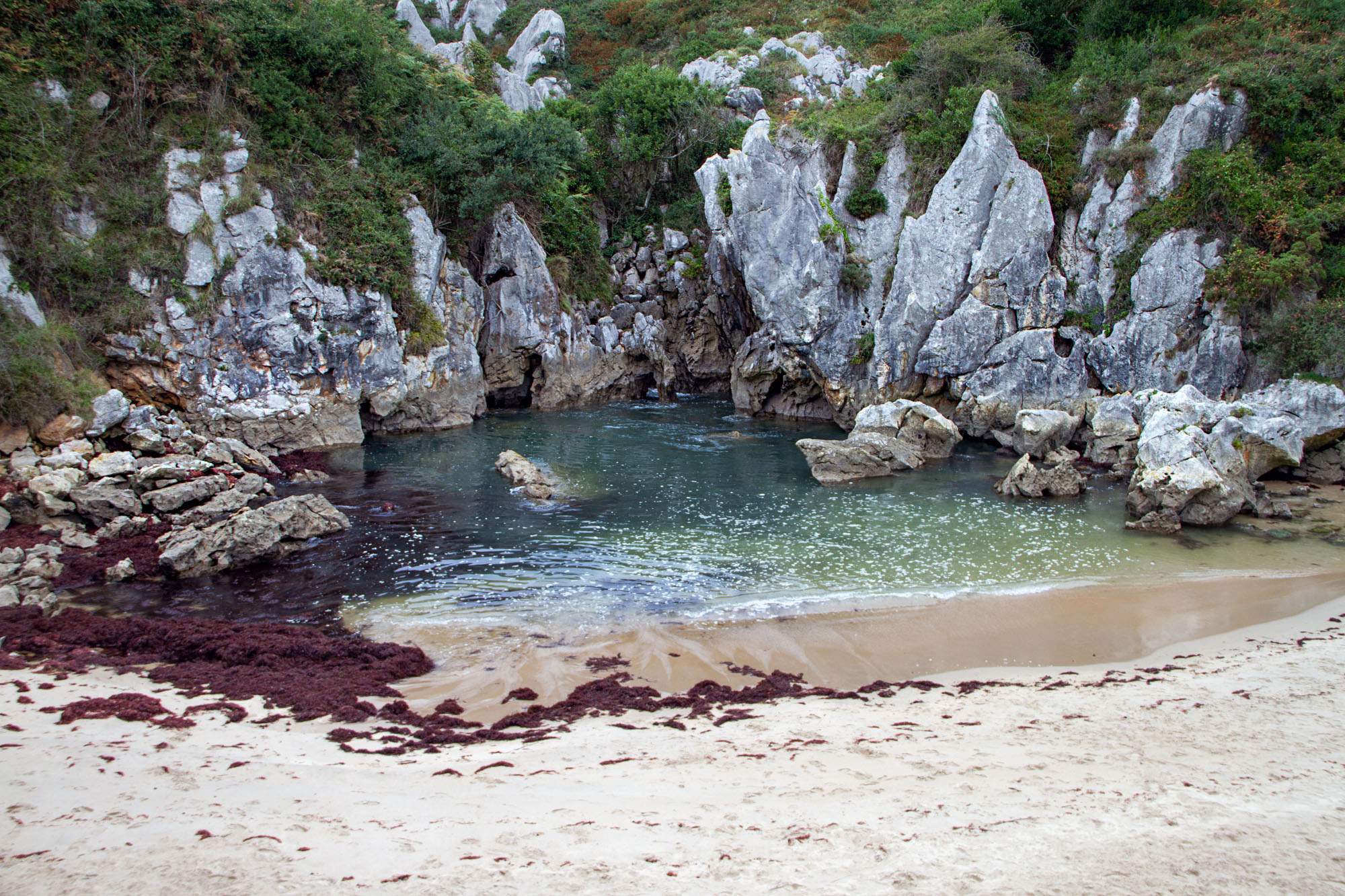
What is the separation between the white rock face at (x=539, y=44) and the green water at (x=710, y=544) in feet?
114

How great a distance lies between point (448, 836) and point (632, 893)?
134 centimetres

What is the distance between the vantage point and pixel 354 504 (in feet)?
50.2

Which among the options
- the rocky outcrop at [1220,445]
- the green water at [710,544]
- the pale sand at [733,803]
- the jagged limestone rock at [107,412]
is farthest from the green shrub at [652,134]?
the pale sand at [733,803]

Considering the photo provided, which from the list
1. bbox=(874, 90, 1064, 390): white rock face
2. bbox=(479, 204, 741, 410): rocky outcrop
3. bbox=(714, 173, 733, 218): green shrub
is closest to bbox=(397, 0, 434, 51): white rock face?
bbox=(479, 204, 741, 410): rocky outcrop

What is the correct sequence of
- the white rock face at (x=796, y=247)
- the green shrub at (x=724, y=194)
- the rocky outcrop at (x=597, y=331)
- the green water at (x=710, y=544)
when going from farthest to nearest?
the rocky outcrop at (x=597, y=331) < the green shrub at (x=724, y=194) < the white rock face at (x=796, y=247) < the green water at (x=710, y=544)

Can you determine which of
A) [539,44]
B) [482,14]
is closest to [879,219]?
[539,44]

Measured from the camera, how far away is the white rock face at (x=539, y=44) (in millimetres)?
44469

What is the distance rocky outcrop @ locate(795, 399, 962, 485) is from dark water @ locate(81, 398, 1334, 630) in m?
0.59

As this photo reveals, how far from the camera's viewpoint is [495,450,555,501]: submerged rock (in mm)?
15977

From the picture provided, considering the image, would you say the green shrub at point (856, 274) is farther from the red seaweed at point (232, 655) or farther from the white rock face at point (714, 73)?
the red seaweed at point (232, 655)

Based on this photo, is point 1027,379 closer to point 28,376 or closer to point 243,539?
point 243,539

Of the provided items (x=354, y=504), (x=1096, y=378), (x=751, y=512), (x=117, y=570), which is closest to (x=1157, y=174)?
(x=1096, y=378)

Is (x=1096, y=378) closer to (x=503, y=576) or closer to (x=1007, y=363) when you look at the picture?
(x=1007, y=363)

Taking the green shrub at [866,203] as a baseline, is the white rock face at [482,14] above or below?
above
